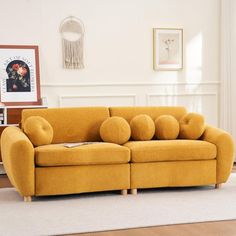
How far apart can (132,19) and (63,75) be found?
1090 millimetres

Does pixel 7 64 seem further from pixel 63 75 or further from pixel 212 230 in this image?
pixel 212 230

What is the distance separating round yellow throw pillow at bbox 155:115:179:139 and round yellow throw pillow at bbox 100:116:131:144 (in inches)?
12.5

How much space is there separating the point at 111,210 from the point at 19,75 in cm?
252

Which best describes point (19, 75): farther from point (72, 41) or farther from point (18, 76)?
point (72, 41)

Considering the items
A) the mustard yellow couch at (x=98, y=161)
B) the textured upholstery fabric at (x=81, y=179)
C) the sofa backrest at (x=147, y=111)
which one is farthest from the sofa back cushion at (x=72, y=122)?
the textured upholstery fabric at (x=81, y=179)

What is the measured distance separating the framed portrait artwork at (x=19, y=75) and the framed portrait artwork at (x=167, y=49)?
4.84 ft

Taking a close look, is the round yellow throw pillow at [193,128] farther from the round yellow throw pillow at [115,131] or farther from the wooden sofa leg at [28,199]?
the wooden sofa leg at [28,199]

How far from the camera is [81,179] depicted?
4.52m

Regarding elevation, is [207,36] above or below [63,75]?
above

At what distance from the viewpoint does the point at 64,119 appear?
16.8 ft

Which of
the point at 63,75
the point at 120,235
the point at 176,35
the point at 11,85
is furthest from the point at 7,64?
the point at 120,235

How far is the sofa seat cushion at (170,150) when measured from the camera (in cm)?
466

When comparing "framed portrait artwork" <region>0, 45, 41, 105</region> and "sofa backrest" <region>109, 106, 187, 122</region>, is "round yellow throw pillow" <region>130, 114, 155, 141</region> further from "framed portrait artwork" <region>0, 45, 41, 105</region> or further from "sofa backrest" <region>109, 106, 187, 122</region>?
"framed portrait artwork" <region>0, 45, 41, 105</region>

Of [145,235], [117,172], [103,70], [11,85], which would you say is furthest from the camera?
[103,70]
